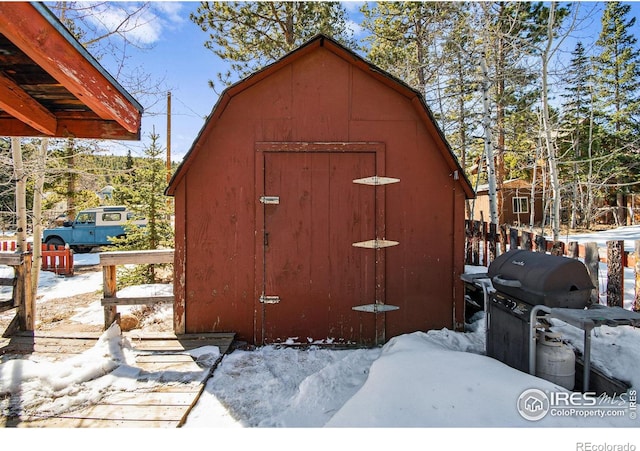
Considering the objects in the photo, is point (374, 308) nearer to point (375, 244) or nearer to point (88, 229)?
point (375, 244)

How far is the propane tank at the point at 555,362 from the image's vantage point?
8.48 ft

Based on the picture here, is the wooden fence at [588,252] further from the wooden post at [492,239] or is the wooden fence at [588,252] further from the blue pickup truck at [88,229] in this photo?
the blue pickup truck at [88,229]

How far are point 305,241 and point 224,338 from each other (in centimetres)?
145

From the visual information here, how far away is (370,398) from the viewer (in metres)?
2.41

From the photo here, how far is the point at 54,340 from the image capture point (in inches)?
153

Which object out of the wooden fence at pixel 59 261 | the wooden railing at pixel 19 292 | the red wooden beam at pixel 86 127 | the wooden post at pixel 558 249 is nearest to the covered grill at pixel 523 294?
the wooden post at pixel 558 249

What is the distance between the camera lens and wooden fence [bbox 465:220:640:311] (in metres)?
3.23

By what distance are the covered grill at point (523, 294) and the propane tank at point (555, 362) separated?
10 centimetres

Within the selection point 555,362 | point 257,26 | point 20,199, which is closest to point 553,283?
point 555,362

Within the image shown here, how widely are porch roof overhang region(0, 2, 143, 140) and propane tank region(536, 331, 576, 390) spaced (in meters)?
3.79

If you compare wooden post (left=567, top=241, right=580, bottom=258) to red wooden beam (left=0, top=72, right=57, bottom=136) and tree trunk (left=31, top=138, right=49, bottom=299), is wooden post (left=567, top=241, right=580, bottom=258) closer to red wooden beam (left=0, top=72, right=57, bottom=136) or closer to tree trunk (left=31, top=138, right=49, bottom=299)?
red wooden beam (left=0, top=72, right=57, bottom=136)

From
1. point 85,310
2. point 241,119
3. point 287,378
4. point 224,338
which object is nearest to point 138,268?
point 85,310

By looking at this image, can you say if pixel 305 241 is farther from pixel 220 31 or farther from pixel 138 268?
pixel 220 31
